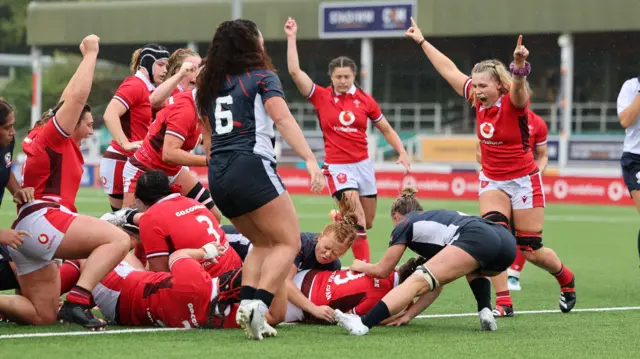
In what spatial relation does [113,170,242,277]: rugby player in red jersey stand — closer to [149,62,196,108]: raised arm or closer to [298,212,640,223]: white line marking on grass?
[149,62,196,108]: raised arm

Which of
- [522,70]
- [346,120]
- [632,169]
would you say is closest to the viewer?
[522,70]

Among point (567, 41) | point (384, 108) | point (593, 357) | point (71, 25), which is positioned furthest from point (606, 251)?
point (71, 25)

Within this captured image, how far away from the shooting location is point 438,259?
6.80 meters

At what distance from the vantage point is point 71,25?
42250 millimetres

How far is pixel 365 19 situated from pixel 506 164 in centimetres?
2877

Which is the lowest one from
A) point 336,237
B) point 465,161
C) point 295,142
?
point 465,161

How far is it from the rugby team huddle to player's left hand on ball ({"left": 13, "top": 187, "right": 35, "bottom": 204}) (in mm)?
12

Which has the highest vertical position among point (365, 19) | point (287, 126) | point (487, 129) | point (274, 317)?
point (365, 19)

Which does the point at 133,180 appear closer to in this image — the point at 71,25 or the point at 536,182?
the point at 536,182

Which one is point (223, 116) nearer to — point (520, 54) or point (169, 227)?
point (169, 227)

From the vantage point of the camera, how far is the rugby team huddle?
6.44m

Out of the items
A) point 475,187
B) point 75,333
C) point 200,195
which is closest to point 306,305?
point 75,333

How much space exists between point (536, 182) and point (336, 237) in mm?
2239

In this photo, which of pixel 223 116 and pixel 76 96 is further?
pixel 76 96
